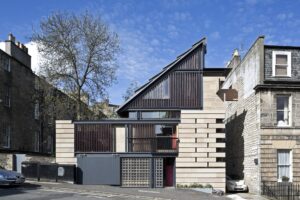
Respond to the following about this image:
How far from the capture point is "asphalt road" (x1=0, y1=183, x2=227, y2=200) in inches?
869

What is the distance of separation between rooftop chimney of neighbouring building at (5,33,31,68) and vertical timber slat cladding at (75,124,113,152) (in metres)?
17.1

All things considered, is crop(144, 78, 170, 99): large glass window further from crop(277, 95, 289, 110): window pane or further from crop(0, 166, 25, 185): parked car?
crop(0, 166, 25, 185): parked car

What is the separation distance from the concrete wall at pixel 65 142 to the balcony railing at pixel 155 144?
355 centimetres

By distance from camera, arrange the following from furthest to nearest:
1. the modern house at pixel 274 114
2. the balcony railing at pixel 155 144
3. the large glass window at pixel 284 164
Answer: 1. the balcony railing at pixel 155 144
2. the large glass window at pixel 284 164
3. the modern house at pixel 274 114

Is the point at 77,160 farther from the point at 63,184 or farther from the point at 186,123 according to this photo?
the point at 186,123

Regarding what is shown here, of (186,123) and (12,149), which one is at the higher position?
(186,123)

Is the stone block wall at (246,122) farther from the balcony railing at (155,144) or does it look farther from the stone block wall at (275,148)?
the balcony railing at (155,144)

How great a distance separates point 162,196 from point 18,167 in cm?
1051

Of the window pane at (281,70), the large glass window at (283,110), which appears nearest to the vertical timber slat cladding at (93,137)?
the large glass window at (283,110)


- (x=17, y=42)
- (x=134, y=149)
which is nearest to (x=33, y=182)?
(x=134, y=149)

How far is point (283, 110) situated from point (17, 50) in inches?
1068

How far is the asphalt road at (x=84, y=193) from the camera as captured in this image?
22078mm

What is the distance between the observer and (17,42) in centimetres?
4781

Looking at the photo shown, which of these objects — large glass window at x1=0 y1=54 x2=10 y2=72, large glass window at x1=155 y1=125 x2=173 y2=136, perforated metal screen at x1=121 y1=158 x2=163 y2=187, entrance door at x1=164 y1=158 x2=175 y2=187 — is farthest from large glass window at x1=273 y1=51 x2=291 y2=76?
large glass window at x1=0 y1=54 x2=10 y2=72
